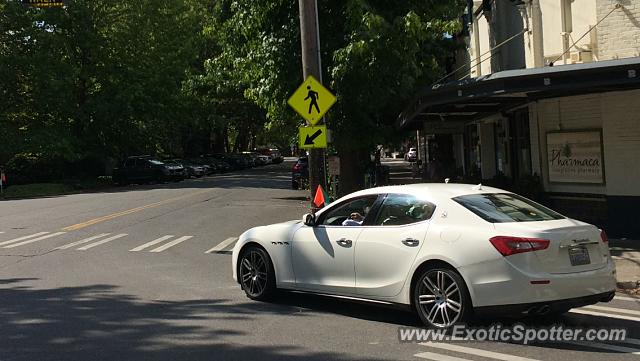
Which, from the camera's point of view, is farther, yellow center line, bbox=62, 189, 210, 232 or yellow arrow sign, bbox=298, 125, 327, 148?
yellow center line, bbox=62, 189, 210, 232

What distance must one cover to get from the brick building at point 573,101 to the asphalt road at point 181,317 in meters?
4.65

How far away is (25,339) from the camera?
6.62 meters

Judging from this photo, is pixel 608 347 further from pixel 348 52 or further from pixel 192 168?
pixel 192 168

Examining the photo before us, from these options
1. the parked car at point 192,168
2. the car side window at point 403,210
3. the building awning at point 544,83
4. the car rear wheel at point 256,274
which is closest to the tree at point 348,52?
the building awning at point 544,83

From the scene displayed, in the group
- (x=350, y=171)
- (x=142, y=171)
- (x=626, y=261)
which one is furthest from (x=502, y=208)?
(x=142, y=171)

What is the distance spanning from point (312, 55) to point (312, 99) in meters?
0.98

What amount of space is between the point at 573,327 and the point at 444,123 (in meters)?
16.2

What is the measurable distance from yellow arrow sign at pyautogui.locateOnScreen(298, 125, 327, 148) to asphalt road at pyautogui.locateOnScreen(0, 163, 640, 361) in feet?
8.90

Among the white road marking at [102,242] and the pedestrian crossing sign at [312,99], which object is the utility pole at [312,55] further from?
the white road marking at [102,242]

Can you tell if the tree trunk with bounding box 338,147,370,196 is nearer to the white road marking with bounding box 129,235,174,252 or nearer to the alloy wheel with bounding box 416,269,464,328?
the white road marking with bounding box 129,235,174,252

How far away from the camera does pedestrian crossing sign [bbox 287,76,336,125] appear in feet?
40.3

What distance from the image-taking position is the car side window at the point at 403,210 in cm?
687

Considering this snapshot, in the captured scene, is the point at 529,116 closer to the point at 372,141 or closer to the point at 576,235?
the point at 372,141

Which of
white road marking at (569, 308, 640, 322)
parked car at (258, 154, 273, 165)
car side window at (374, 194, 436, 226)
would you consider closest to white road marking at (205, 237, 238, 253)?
car side window at (374, 194, 436, 226)
